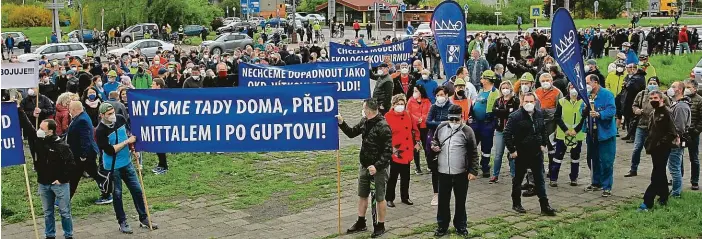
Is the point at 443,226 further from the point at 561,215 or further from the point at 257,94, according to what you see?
the point at 257,94

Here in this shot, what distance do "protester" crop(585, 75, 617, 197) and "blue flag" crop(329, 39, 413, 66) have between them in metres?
9.56

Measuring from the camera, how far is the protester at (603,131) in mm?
10891

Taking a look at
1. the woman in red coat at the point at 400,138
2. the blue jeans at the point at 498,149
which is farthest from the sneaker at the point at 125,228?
the blue jeans at the point at 498,149

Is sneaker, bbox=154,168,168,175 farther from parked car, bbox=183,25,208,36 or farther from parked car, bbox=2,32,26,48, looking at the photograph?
parked car, bbox=183,25,208,36

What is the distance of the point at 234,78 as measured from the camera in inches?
734

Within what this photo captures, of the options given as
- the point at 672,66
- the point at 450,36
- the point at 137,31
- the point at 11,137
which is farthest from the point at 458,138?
the point at 137,31

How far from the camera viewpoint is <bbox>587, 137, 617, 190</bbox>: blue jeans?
36.1 ft

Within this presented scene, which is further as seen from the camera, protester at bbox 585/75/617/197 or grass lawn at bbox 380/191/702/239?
protester at bbox 585/75/617/197

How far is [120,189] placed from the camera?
959 cm

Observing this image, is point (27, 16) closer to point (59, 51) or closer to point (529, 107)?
point (59, 51)

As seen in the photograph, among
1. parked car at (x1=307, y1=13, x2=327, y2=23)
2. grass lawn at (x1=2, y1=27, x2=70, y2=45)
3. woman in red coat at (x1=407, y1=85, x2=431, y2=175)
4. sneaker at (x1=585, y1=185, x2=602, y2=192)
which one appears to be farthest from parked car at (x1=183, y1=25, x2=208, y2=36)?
sneaker at (x1=585, y1=185, x2=602, y2=192)

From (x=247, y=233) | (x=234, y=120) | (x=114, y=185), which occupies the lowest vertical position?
(x=247, y=233)

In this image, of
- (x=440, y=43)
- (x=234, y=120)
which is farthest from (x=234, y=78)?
(x=234, y=120)

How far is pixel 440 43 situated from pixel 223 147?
21.3 feet
